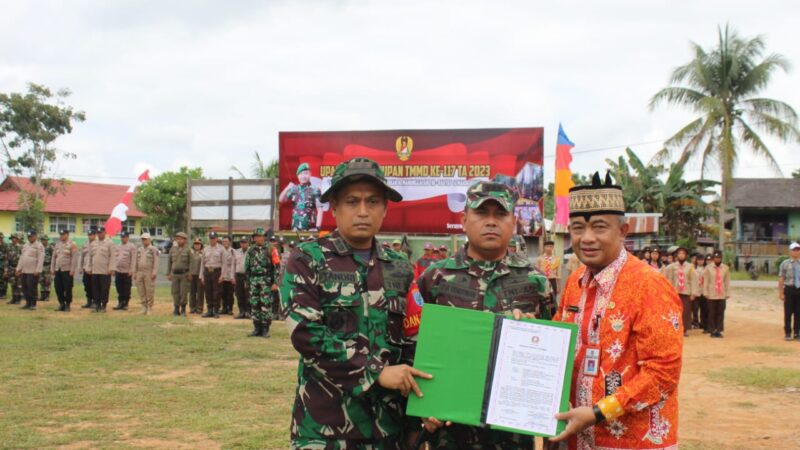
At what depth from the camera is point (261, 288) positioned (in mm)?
13164

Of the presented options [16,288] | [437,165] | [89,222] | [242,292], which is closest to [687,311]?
[437,165]

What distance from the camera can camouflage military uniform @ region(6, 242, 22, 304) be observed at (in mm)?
19156

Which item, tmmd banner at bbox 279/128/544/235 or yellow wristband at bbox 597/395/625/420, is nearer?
yellow wristband at bbox 597/395/625/420

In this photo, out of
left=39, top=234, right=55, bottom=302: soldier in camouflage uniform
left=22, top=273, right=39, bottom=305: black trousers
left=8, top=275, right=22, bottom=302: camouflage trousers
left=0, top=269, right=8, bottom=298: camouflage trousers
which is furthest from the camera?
left=0, top=269, right=8, bottom=298: camouflage trousers

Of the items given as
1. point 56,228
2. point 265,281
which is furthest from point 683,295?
point 56,228

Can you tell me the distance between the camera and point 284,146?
17.3 metres

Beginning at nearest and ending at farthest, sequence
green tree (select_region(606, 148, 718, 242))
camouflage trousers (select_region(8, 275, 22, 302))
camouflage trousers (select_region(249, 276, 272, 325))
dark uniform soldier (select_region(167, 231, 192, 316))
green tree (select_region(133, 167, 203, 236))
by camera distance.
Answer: camouflage trousers (select_region(249, 276, 272, 325)), dark uniform soldier (select_region(167, 231, 192, 316)), camouflage trousers (select_region(8, 275, 22, 302)), green tree (select_region(606, 148, 718, 242)), green tree (select_region(133, 167, 203, 236))

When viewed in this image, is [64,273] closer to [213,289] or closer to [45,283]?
[45,283]

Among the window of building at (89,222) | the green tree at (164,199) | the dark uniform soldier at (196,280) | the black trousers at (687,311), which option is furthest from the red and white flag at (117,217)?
the window of building at (89,222)

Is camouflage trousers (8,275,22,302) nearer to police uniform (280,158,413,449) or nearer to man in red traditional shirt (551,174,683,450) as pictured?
police uniform (280,158,413,449)

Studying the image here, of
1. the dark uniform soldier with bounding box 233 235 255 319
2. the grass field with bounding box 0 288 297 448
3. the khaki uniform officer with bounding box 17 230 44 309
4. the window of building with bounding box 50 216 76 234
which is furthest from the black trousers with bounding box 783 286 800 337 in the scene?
the window of building with bounding box 50 216 76 234

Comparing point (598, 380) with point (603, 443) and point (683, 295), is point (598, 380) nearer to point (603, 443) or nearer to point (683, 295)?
point (603, 443)

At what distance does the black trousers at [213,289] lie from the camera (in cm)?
1692

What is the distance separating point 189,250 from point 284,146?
359 centimetres
